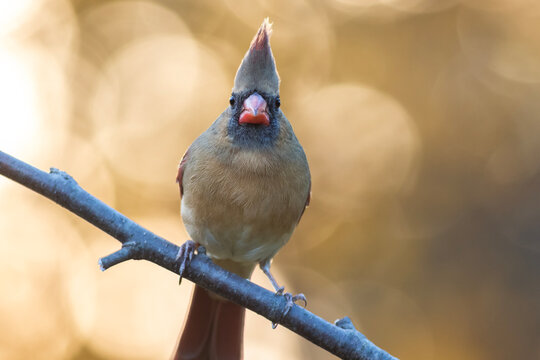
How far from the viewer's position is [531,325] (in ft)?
17.0

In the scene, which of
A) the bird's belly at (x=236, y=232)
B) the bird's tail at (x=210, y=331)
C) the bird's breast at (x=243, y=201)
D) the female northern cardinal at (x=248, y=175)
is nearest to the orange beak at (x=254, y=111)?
the female northern cardinal at (x=248, y=175)

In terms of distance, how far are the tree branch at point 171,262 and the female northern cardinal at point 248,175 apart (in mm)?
204

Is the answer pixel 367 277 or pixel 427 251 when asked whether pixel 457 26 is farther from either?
pixel 367 277

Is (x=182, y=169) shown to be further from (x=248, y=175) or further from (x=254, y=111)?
(x=254, y=111)

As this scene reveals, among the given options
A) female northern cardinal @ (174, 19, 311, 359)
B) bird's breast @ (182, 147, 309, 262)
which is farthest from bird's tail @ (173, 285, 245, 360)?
bird's breast @ (182, 147, 309, 262)

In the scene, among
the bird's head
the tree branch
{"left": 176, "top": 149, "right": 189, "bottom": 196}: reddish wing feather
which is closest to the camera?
the tree branch

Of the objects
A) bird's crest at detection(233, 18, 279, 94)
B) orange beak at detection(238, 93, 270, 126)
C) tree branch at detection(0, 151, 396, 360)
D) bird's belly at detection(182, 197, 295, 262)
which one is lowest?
tree branch at detection(0, 151, 396, 360)

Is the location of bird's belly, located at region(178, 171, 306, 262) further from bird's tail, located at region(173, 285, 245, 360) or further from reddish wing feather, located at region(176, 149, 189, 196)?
bird's tail, located at region(173, 285, 245, 360)

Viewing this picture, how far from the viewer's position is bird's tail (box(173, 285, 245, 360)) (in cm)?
294

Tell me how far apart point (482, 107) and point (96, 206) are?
16.9 feet

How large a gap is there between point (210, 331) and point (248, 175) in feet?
3.19

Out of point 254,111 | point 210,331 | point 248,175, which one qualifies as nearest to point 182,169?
point 248,175

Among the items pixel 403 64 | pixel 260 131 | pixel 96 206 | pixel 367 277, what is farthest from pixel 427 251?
pixel 96 206

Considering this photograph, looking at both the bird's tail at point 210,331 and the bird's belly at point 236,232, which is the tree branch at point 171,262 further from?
the bird's tail at point 210,331
